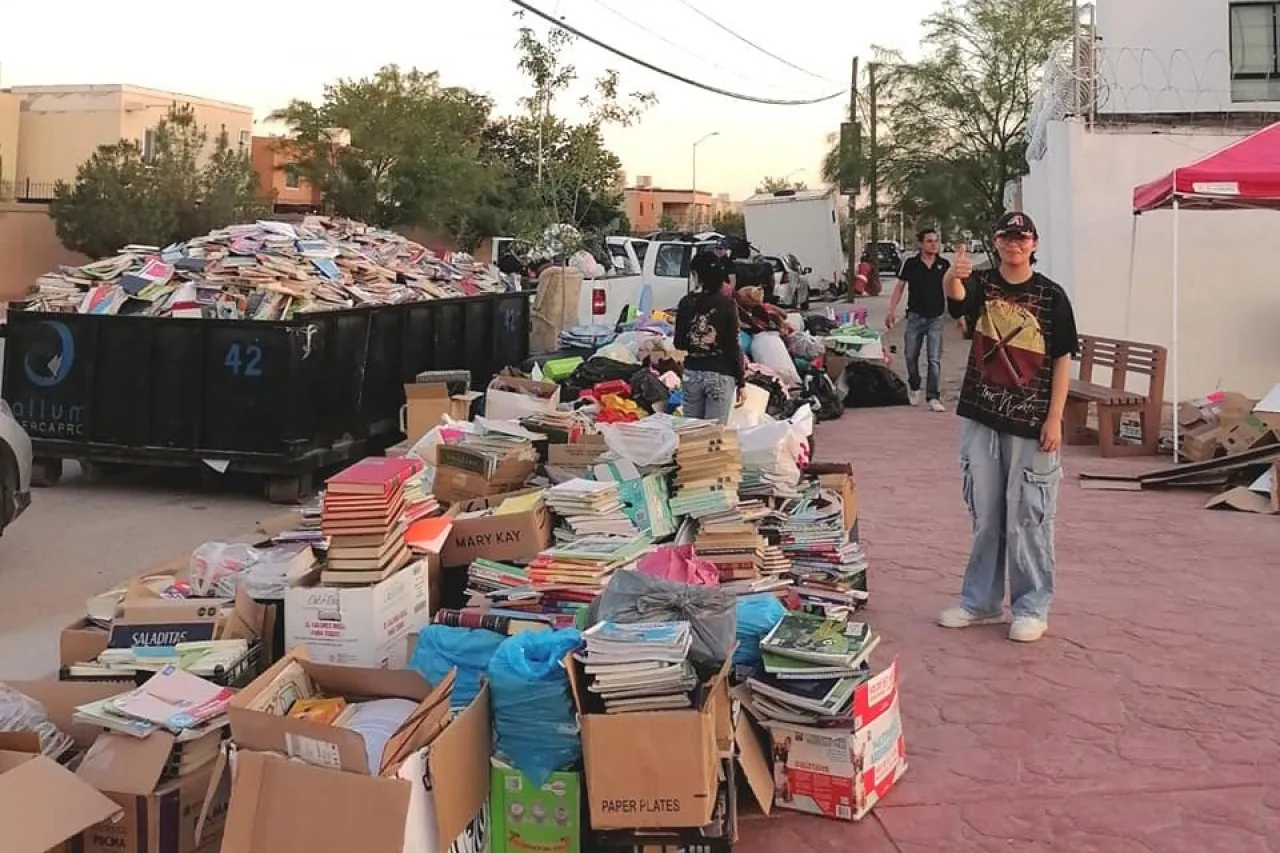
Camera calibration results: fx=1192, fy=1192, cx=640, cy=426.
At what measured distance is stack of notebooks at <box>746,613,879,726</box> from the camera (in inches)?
157

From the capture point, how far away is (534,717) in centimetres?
362

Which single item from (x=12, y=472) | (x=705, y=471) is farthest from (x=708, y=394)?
(x=12, y=472)

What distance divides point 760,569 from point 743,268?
869cm

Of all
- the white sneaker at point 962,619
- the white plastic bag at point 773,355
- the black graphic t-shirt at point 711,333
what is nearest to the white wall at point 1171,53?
the white plastic bag at point 773,355

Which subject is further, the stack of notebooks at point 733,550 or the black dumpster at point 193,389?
the black dumpster at point 193,389

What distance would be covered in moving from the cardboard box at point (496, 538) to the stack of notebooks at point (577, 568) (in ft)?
0.44

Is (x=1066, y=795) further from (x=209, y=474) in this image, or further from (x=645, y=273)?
(x=645, y=273)

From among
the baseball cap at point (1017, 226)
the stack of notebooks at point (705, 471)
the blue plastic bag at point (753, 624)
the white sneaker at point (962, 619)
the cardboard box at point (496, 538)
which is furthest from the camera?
the stack of notebooks at point (705, 471)

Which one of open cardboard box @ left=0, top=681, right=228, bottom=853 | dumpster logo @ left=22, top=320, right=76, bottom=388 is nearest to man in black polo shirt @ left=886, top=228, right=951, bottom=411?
dumpster logo @ left=22, top=320, right=76, bottom=388

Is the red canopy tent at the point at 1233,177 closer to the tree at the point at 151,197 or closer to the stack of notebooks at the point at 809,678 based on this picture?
the stack of notebooks at the point at 809,678


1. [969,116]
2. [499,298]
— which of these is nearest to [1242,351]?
[499,298]

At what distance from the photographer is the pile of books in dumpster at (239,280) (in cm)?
941

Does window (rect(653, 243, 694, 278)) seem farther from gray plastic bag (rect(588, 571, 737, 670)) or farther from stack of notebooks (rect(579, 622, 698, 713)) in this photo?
stack of notebooks (rect(579, 622, 698, 713))

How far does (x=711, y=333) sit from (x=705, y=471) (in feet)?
7.33
